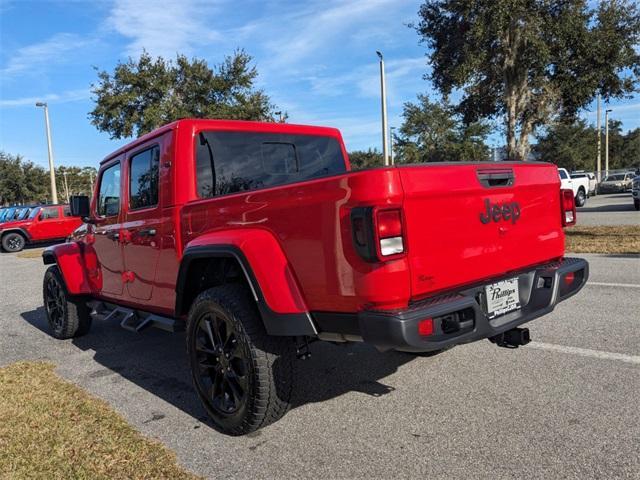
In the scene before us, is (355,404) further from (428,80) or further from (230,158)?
(428,80)

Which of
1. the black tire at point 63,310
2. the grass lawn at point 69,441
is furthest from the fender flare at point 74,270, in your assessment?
the grass lawn at point 69,441

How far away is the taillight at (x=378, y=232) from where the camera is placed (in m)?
2.48

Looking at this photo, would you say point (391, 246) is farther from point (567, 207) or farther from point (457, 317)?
point (567, 207)

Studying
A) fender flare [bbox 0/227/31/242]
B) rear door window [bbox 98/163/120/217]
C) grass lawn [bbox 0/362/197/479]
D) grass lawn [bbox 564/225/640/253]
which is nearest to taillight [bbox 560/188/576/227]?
grass lawn [bbox 0/362/197/479]

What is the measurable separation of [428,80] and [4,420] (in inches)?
677

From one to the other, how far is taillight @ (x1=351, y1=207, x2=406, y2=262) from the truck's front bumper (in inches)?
11.7

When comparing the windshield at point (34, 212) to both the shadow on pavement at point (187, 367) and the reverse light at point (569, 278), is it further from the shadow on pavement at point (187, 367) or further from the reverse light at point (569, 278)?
the reverse light at point (569, 278)

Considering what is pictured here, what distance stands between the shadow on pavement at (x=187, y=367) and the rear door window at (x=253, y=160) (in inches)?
56.4

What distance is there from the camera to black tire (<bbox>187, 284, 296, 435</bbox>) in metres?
3.05

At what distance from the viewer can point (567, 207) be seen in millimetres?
3830

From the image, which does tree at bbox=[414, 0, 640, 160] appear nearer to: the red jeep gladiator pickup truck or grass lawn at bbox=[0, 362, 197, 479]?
the red jeep gladiator pickup truck

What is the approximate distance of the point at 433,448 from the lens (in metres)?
2.91

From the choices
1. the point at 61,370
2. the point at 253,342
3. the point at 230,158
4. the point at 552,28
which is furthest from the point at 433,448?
the point at 552,28

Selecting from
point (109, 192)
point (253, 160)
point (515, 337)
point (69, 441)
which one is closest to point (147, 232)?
point (253, 160)
